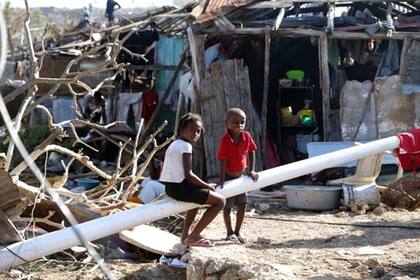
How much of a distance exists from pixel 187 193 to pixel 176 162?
0.96ft

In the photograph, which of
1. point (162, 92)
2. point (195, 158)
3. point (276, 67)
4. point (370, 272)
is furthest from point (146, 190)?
point (162, 92)

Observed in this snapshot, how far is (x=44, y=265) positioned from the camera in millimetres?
6812

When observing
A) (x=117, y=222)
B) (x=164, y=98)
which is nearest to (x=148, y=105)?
(x=164, y=98)

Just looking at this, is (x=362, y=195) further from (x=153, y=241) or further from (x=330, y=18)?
(x=153, y=241)

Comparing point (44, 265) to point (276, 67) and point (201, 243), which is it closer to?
point (201, 243)

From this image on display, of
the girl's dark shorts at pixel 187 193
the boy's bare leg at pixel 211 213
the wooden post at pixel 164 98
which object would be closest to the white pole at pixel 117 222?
the girl's dark shorts at pixel 187 193

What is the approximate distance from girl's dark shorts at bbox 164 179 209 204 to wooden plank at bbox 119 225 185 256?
53cm

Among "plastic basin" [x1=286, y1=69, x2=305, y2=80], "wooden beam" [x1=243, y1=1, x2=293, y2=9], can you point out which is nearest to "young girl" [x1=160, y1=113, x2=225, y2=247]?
"wooden beam" [x1=243, y1=1, x2=293, y2=9]

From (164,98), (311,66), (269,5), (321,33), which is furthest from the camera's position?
(164,98)

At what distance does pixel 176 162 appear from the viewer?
263 inches

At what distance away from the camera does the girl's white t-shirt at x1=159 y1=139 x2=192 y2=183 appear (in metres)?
A: 6.66

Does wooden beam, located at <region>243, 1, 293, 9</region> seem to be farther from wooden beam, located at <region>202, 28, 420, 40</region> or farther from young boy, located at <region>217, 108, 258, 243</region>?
young boy, located at <region>217, 108, 258, 243</region>

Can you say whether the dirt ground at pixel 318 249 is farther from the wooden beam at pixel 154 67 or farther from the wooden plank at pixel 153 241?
the wooden beam at pixel 154 67

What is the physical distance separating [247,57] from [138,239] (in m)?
6.65
